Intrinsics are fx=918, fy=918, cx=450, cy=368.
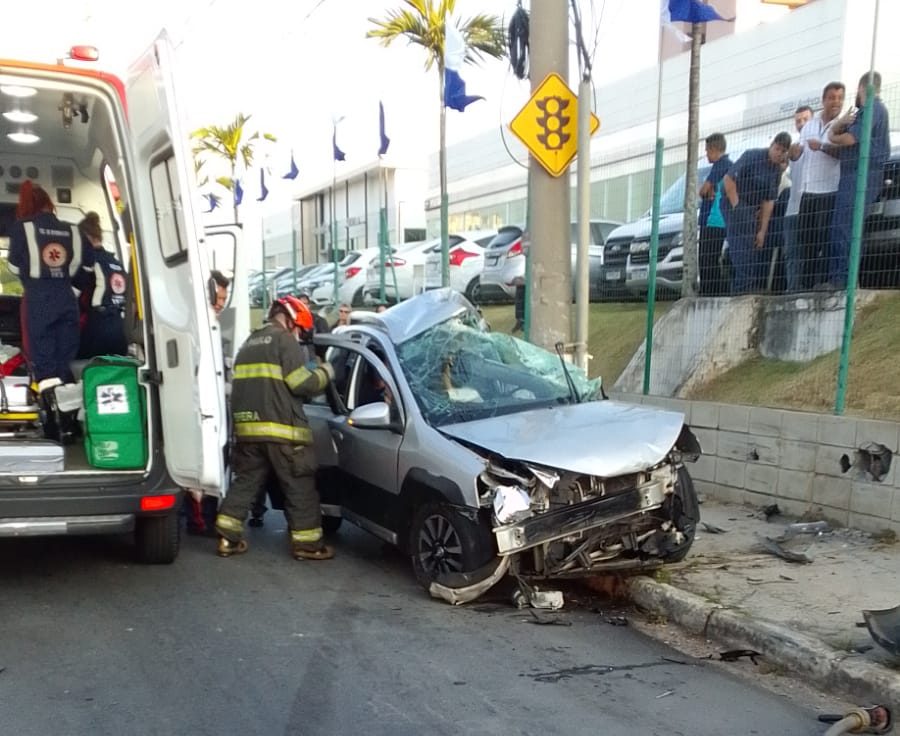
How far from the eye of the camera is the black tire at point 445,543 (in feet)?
16.4

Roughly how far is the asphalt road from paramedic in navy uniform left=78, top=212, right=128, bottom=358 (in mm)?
2046

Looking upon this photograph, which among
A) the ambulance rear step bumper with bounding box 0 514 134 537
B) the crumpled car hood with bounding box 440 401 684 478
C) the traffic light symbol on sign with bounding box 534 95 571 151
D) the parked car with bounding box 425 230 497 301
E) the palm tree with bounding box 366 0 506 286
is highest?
the palm tree with bounding box 366 0 506 286

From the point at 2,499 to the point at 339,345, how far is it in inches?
102

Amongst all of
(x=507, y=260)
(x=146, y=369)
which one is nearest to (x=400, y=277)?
(x=507, y=260)

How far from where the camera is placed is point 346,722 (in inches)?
148

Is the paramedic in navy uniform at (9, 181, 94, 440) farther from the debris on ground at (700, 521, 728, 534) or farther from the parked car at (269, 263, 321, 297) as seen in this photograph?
the parked car at (269, 263, 321, 297)

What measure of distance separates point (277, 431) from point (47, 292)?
6.60ft

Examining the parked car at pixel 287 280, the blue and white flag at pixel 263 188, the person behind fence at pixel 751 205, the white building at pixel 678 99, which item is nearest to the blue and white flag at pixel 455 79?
the white building at pixel 678 99

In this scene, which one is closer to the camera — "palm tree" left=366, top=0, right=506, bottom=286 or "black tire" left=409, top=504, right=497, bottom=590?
"black tire" left=409, top=504, right=497, bottom=590

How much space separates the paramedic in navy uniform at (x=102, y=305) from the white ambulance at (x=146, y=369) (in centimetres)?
115

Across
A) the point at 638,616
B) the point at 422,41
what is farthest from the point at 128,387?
the point at 422,41

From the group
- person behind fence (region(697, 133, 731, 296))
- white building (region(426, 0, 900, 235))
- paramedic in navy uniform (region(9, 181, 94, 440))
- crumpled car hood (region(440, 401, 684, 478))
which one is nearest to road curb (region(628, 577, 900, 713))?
crumpled car hood (region(440, 401, 684, 478))

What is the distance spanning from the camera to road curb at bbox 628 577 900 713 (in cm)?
395

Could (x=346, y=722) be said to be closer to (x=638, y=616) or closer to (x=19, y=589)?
(x=638, y=616)
